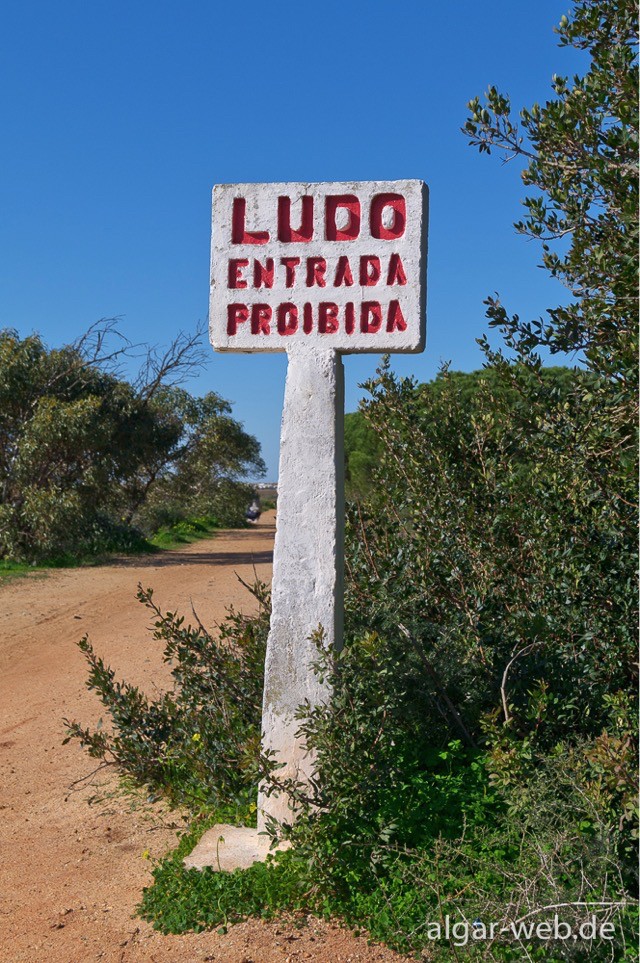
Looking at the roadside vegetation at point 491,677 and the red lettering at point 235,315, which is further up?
the red lettering at point 235,315

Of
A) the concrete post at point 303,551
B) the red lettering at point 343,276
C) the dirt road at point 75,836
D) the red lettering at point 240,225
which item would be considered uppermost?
the red lettering at point 240,225

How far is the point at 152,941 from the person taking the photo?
3467 millimetres

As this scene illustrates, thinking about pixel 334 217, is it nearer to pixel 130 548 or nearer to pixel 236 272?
pixel 236 272

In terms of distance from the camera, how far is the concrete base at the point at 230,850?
3.85 m

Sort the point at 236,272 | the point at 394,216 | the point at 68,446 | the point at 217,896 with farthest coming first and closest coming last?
the point at 68,446 → the point at 236,272 → the point at 394,216 → the point at 217,896

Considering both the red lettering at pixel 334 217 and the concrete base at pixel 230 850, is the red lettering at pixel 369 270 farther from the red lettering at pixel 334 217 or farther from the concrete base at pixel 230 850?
the concrete base at pixel 230 850

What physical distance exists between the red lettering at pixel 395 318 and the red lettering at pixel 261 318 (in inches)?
21.8

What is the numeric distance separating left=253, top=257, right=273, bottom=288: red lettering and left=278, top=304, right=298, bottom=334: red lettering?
0.13 m

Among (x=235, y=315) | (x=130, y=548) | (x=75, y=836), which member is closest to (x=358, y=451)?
(x=130, y=548)

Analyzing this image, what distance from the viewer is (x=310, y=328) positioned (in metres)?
4.07

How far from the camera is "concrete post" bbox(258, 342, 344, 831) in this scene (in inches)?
156

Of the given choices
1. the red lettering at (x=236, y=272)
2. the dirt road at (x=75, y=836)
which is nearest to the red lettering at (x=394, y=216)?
the red lettering at (x=236, y=272)

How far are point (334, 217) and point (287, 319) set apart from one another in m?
0.51

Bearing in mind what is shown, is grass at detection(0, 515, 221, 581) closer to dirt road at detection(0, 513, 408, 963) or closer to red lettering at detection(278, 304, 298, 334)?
dirt road at detection(0, 513, 408, 963)
